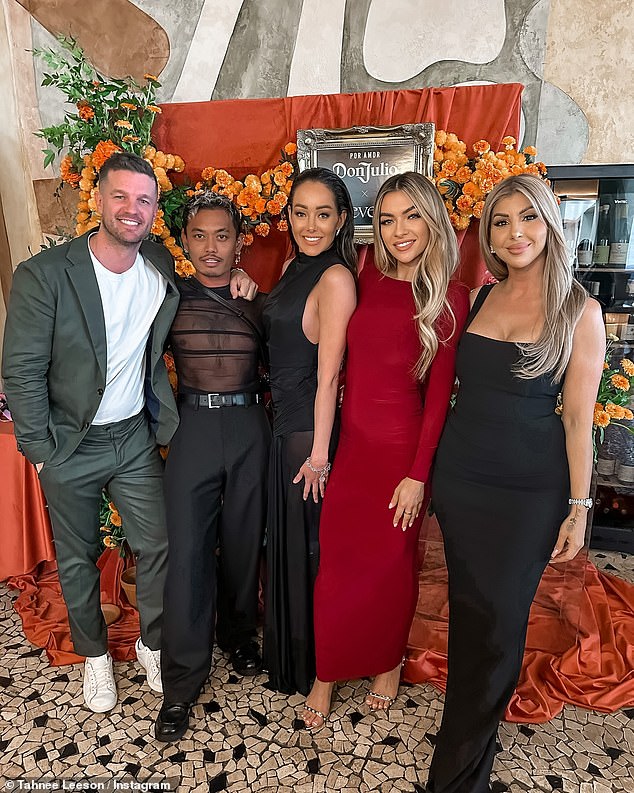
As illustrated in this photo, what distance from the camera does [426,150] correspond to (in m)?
2.57

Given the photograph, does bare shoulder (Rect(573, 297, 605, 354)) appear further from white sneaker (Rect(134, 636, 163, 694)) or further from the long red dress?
white sneaker (Rect(134, 636, 163, 694))

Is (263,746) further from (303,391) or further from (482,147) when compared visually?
(482,147)

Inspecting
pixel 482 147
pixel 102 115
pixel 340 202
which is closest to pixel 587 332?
pixel 340 202

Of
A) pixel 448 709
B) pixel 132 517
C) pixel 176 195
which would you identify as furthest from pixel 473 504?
pixel 176 195

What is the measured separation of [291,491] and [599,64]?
9.24ft

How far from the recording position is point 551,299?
159 centimetres

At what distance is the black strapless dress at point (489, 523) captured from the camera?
5.41 feet

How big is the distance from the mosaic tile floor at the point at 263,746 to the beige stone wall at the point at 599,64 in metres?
2.89

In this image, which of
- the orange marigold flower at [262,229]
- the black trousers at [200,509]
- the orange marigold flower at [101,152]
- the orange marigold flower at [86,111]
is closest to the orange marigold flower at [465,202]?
the orange marigold flower at [262,229]

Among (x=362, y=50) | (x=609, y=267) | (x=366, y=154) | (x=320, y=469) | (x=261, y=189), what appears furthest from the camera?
(x=609, y=267)

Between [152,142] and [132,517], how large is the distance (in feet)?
6.22

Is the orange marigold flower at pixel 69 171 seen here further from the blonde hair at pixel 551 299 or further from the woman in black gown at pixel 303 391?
the blonde hair at pixel 551 299

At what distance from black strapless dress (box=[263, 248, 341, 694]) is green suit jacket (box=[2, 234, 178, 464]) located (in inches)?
17.8

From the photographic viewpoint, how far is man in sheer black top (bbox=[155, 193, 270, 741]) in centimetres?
220
